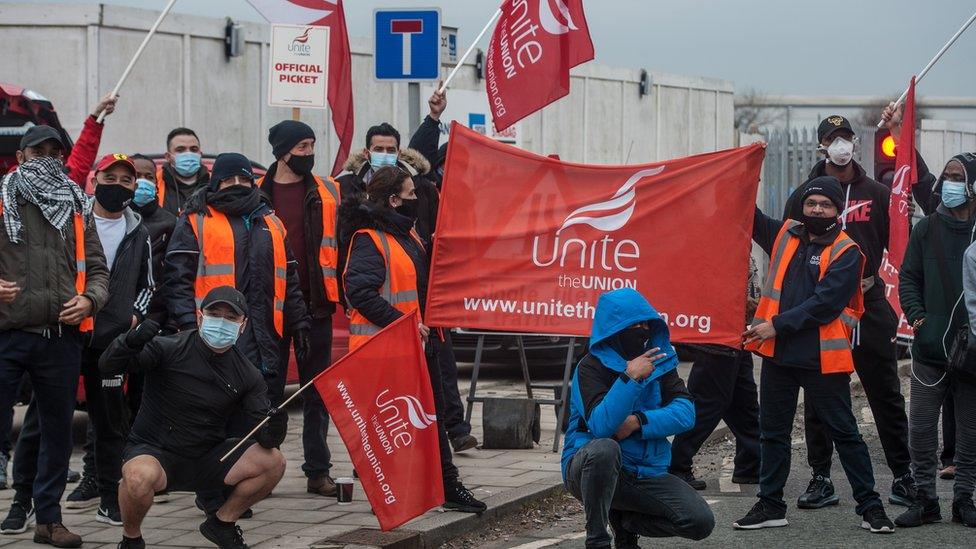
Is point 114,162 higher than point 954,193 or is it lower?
higher

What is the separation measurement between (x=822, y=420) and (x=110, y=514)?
3.82 m

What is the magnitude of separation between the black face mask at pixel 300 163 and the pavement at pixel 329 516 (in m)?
1.88

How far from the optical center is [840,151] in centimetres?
915

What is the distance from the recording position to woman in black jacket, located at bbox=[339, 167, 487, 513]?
A: 8359mm

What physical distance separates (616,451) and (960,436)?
263 cm

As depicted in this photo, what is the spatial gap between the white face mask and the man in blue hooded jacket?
8.54ft

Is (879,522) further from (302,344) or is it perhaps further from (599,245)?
(302,344)

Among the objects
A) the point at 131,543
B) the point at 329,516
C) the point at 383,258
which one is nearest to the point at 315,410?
the point at 329,516

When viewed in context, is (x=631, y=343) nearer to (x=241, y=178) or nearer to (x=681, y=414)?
(x=681, y=414)

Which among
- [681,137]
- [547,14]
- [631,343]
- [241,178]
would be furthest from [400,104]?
[631,343]

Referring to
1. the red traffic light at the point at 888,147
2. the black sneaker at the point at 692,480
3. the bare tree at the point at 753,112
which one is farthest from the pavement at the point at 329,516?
the bare tree at the point at 753,112

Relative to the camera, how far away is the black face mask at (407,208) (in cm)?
872

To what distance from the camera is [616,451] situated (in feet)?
22.7

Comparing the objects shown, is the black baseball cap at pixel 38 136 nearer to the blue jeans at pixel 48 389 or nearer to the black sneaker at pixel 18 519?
the blue jeans at pixel 48 389
